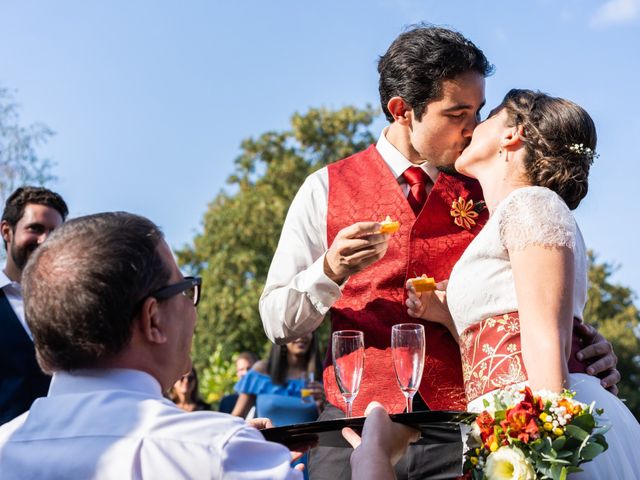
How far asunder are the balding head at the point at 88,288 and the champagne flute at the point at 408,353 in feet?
3.76

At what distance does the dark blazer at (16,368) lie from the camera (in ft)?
16.7

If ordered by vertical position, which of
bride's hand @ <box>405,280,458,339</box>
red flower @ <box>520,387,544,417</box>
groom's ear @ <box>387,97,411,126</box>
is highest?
groom's ear @ <box>387,97,411,126</box>

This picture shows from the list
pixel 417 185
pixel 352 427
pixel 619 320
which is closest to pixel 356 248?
pixel 417 185

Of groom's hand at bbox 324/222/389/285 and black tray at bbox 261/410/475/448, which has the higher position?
groom's hand at bbox 324/222/389/285

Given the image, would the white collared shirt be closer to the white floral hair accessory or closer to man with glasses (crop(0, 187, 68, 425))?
man with glasses (crop(0, 187, 68, 425))

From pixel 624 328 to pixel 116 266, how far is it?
3164 cm

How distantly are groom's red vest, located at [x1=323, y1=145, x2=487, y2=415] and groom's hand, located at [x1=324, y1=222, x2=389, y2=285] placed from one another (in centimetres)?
29

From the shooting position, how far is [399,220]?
155 inches

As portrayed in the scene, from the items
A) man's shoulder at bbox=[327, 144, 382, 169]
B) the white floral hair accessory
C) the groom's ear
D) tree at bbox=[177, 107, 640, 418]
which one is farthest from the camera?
tree at bbox=[177, 107, 640, 418]

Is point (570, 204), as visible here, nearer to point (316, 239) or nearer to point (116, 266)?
point (316, 239)

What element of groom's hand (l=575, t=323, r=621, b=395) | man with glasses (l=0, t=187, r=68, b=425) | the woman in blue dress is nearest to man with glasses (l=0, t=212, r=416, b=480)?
groom's hand (l=575, t=323, r=621, b=395)

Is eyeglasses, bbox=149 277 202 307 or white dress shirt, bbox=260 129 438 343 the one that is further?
white dress shirt, bbox=260 129 438 343

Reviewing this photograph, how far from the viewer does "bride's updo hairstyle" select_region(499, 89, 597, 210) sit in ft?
10.7

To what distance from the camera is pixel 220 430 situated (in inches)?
77.7
